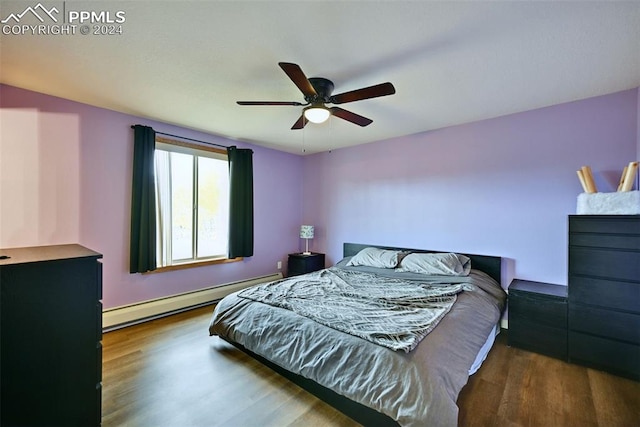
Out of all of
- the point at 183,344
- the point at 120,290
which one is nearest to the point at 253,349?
the point at 183,344

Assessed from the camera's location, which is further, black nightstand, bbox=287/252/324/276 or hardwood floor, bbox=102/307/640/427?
black nightstand, bbox=287/252/324/276

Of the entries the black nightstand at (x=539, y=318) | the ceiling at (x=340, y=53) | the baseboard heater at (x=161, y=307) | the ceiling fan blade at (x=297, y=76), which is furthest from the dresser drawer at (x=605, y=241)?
the baseboard heater at (x=161, y=307)

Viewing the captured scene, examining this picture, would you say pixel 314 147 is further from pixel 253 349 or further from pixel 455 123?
pixel 253 349

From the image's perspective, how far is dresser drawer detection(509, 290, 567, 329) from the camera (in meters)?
2.41

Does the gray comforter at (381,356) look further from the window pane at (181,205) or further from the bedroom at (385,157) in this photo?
the window pane at (181,205)

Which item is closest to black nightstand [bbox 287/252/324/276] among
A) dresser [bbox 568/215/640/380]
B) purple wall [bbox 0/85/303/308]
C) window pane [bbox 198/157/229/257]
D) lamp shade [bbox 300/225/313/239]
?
lamp shade [bbox 300/225/313/239]

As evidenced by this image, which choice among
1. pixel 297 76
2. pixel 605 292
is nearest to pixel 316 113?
pixel 297 76

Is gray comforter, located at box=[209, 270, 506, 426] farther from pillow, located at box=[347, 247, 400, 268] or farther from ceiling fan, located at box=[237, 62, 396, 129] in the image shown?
ceiling fan, located at box=[237, 62, 396, 129]

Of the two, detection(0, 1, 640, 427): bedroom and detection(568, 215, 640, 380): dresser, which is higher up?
detection(0, 1, 640, 427): bedroom

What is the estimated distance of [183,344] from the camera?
8.64 feet

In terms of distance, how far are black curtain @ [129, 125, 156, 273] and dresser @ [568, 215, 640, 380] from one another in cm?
435

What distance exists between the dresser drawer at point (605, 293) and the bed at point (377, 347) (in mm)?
619

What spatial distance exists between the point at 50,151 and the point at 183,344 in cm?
230

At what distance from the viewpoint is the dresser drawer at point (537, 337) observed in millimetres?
2408
